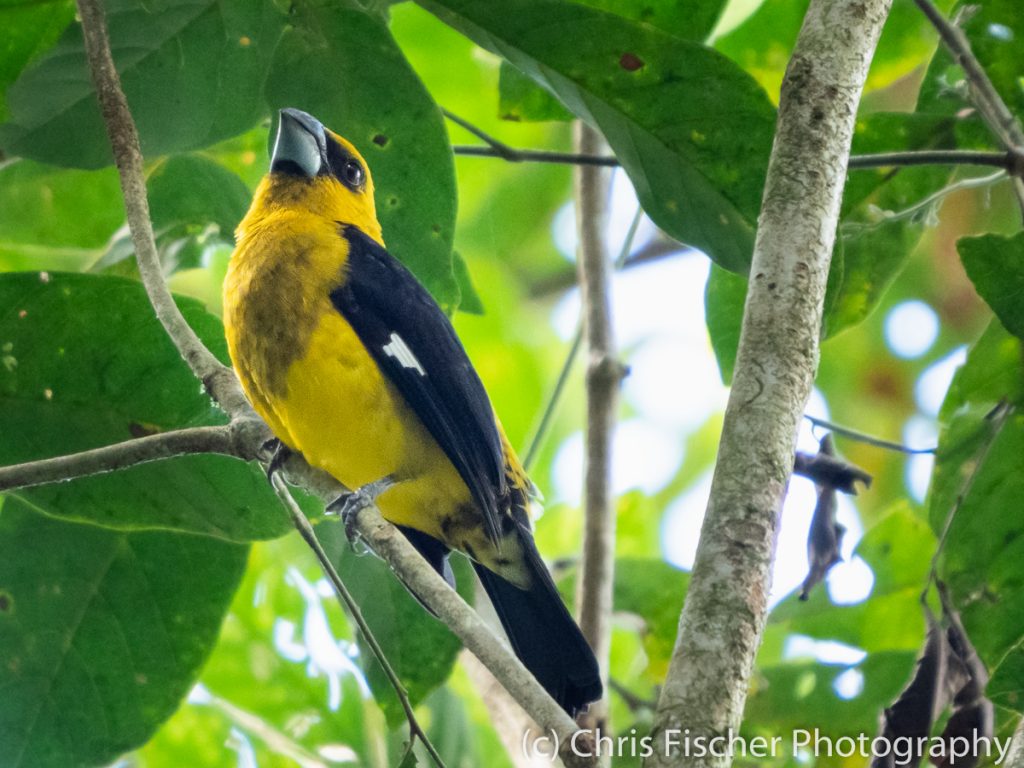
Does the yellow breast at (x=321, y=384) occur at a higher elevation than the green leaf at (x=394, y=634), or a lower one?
higher

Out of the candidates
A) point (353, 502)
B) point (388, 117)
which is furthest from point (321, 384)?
point (388, 117)

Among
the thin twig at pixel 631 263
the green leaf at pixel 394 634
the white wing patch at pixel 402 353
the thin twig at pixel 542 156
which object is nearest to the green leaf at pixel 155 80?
the thin twig at pixel 542 156

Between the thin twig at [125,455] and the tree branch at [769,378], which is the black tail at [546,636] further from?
the tree branch at [769,378]

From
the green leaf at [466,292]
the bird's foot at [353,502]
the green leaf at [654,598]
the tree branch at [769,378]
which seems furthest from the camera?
the green leaf at [654,598]

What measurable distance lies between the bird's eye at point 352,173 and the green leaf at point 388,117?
2.64 feet

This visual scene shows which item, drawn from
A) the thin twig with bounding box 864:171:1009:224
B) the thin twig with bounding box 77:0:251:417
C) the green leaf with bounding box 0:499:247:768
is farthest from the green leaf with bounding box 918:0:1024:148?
the green leaf with bounding box 0:499:247:768

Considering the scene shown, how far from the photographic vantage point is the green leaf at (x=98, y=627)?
2.86 metres

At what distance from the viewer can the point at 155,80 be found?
9.03 ft

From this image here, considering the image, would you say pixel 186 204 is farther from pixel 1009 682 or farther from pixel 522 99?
pixel 1009 682

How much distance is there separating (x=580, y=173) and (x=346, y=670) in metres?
1.62

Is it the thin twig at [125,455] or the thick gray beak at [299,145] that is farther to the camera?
the thick gray beak at [299,145]

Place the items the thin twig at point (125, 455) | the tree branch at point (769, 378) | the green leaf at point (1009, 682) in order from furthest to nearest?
the green leaf at point (1009, 682) < the thin twig at point (125, 455) < the tree branch at point (769, 378)

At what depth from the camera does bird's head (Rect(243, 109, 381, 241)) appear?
3.40m

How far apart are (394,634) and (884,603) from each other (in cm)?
160
